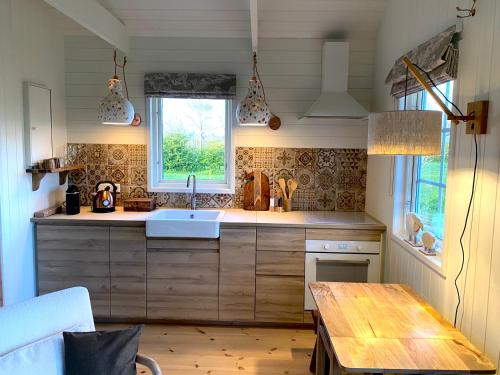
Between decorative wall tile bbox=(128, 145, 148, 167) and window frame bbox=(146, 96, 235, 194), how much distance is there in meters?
0.05

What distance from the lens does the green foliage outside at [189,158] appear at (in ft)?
12.6

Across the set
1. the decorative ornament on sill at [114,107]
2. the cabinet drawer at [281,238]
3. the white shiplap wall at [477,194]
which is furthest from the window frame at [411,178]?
the decorative ornament on sill at [114,107]

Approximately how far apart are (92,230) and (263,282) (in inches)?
55.0

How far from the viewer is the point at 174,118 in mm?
3807

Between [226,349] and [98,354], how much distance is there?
1433 mm

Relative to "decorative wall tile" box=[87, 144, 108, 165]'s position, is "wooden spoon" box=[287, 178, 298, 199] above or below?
below

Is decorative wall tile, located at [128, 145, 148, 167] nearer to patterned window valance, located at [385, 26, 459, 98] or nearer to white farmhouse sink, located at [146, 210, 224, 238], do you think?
white farmhouse sink, located at [146, 210, 224, 238]

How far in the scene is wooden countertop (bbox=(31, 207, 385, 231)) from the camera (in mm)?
3182

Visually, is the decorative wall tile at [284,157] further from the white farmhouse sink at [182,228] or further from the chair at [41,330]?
the chair at [41,330]

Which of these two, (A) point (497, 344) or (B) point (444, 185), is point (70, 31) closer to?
(B) point (444, 185)

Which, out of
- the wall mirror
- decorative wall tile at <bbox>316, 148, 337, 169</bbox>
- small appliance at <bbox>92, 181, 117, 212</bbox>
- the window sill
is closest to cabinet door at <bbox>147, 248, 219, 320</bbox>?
small appliance at <bbox>92, 181, 117, 212</bbox>

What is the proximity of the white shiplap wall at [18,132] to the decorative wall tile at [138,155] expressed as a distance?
28.9 inches

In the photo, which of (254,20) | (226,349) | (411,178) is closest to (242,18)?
(254,20)

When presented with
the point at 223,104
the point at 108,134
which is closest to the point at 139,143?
the point at 108,134
